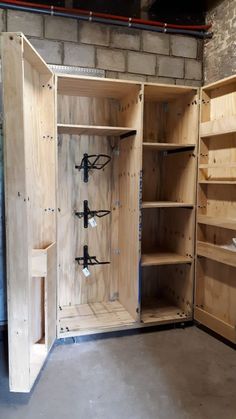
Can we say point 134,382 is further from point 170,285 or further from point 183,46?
point 183,46

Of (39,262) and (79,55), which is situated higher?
(79,55)

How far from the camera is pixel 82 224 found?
3.01 m

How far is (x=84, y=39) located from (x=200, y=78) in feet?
3.81

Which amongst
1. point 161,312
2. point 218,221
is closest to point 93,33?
point 218,221

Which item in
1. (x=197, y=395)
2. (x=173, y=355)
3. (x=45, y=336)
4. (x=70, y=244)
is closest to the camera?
(x=197, y=395)

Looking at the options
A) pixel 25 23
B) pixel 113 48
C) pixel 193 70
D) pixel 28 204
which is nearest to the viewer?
pixel 28 204

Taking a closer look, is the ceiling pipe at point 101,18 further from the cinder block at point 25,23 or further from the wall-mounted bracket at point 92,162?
the wall-mounted bracket at point 92,162

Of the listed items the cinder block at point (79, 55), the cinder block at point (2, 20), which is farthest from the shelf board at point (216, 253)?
the cinder block at point (2, 20)

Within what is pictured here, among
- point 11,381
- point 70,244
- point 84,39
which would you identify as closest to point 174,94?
point 84,39

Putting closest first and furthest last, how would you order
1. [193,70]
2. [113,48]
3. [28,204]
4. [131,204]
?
[28,204], [131,204], [113,48], [193,70]

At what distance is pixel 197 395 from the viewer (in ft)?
6.35

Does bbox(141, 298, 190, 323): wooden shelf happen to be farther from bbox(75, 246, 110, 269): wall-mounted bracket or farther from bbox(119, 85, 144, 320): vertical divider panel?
bbox(75, 246, 110, 269): wall-mounted bracket

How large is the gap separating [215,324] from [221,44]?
94.5 inches

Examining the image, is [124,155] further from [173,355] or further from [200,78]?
[173,355]
